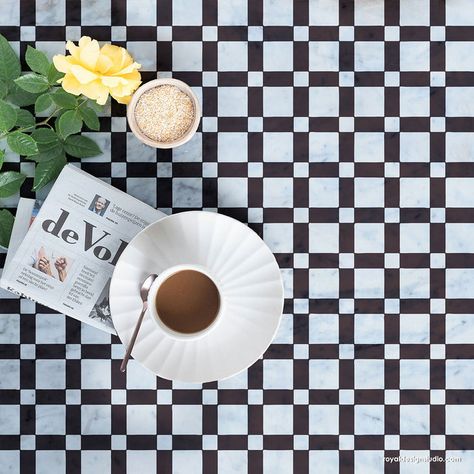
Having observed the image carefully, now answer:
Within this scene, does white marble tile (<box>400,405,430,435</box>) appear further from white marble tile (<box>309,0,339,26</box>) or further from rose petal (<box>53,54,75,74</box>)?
rose petal (<box>53,54,75,74</box>)

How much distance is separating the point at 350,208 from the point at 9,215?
0.62m

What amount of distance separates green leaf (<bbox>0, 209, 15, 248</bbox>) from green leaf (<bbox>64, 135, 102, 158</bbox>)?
158mm

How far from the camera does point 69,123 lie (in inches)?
44.4

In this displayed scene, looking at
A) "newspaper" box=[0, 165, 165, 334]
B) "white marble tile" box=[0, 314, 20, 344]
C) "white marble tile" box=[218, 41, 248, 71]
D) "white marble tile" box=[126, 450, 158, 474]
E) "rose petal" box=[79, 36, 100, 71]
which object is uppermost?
"white marble tile" box=[218, 41, 248, 71]

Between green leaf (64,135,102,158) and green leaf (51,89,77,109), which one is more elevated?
green leaf (51,89,77,109)

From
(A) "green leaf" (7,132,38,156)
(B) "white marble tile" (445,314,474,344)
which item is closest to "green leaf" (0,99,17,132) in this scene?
(A) "green leaf" (7,132,38,156)

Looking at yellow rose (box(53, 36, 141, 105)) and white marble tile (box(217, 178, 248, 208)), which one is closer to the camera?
yellow rose (box(53, 36, 141, 105))

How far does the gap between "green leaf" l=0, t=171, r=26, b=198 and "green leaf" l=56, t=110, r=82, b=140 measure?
0.12 m

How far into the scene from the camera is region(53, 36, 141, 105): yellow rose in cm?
105

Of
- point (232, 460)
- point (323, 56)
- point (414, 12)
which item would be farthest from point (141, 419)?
point (414, 12)

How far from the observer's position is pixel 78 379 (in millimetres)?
1223

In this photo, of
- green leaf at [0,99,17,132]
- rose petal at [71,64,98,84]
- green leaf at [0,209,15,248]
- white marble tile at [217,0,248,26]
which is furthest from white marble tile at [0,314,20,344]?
white marble tile at [217,0,248,26]

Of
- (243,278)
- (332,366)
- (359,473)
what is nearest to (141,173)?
(243,278)

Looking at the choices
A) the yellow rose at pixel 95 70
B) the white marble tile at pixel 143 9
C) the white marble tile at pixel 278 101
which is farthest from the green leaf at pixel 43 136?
the white marble tile at pixel 278 101
